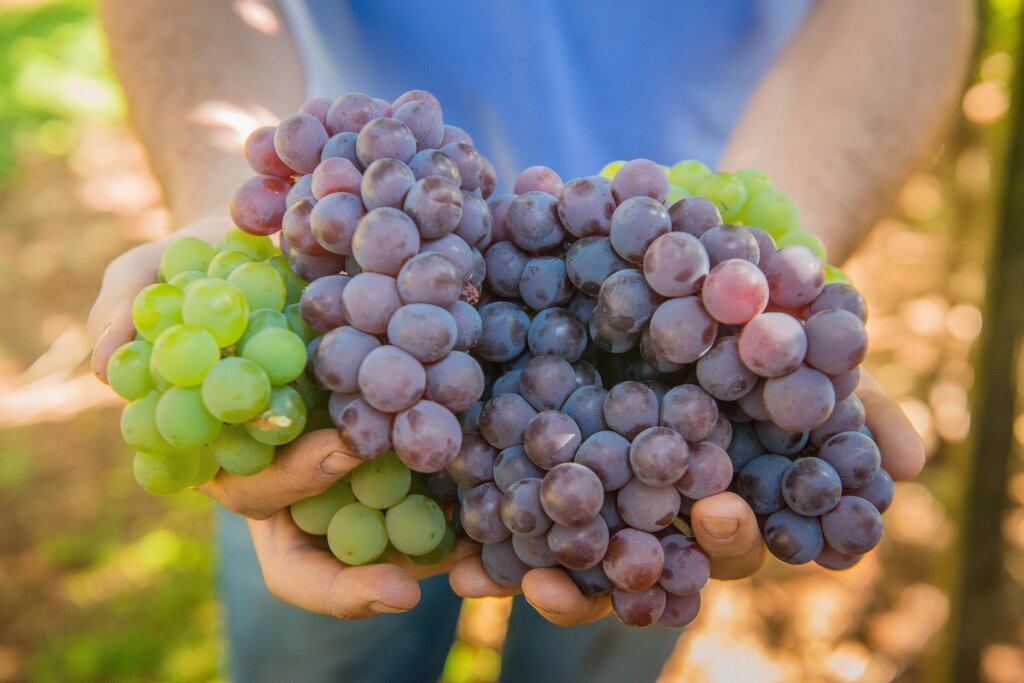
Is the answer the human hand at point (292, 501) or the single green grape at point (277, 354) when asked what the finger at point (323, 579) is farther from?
the single green grape at point (277, 354)

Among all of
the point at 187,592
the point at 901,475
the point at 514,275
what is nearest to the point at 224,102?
the point at 514,275

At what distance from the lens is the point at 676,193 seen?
3.02 ft

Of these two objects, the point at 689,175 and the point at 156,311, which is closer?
the point at 156,311

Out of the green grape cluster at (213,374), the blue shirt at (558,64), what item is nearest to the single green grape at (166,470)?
the green grape cluster at (213,374)

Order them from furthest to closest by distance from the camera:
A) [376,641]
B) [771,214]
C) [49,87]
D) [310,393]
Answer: [49,87]
[376,641]
[771,214]
[310,393]

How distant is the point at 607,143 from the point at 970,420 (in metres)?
1.05

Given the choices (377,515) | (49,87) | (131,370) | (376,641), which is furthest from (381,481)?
(49,87)

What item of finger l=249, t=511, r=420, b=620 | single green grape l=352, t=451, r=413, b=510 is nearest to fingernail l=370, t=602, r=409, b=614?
finger l=249, t=511, r=420, b=620

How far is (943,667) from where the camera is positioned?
191cm

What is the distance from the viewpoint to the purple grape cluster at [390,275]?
28.6 inches

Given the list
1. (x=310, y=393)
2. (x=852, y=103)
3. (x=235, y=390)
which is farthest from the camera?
(x=852, y=103)

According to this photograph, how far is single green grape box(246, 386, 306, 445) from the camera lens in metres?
0.74

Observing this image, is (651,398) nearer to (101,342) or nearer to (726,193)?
(726,193)

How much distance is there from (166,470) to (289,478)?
0.12 metres
